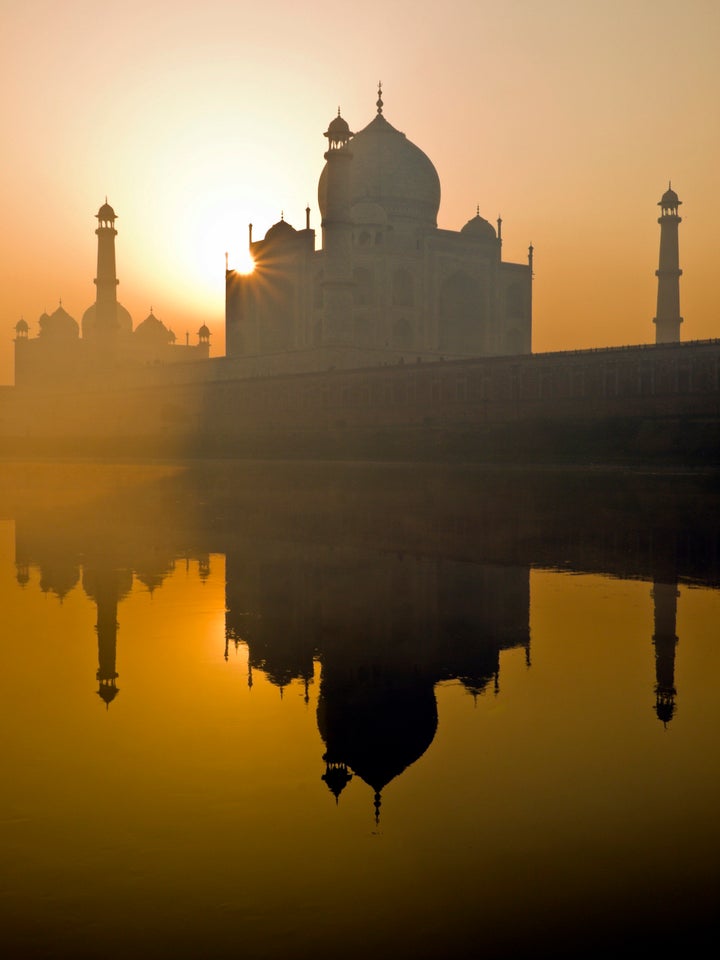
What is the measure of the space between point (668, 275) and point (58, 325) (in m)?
48.6

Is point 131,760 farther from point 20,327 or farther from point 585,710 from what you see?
point 20,327

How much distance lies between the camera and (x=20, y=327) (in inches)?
3349

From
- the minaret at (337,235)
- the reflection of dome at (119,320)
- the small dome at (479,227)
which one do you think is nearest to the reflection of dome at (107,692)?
the minaret at (337,235)

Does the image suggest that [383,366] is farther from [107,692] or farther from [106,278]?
[107,692]

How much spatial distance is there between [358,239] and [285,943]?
5387cm

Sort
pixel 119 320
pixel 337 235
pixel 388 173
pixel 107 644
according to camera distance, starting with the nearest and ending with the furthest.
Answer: pixel 107 644 < pixel 337 235 < pixel 388 173 < pixel 119 320

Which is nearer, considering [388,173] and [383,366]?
[383,366]

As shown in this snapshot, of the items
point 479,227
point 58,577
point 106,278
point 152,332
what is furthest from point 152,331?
point 58,577

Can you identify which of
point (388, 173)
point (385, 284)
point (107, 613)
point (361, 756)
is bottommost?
point (361, 756)

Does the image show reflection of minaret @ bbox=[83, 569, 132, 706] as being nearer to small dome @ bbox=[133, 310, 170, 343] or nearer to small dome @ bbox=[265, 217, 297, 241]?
small dome @ bbox=[265, 217, 297, 241]

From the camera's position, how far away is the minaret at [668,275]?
51.8 m

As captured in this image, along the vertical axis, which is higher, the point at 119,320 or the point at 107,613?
the point at 119,320

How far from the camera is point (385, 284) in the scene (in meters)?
55.1

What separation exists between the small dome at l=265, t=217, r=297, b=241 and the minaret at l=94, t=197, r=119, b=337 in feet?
40.0
